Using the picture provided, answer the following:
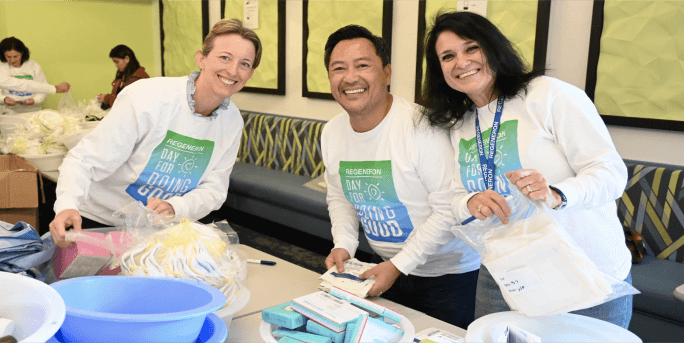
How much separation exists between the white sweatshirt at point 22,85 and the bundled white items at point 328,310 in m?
6.27

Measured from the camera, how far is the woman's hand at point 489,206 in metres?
1.37

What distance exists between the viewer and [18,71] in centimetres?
664

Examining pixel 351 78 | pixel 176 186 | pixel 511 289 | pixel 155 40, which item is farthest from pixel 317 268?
pixel 155 40

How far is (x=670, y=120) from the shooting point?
125 inches

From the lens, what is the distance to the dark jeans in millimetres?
1896

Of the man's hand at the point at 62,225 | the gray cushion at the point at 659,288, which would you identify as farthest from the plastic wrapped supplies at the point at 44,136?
the gray cushion at the point at 659,288

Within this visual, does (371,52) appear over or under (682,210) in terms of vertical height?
over

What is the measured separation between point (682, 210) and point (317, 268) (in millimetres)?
2293

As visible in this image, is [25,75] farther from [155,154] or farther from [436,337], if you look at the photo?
[436,337]

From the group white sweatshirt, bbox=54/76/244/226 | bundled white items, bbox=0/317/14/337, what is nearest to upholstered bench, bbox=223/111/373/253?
white sweatshirt, bbox=54/76/244/226

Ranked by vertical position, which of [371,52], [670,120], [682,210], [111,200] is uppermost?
[371,52]

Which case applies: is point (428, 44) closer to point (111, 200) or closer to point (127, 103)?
point (127, 103)

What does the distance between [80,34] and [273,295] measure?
23.4 feet

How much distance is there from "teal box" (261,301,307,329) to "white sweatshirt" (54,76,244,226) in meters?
0.92
